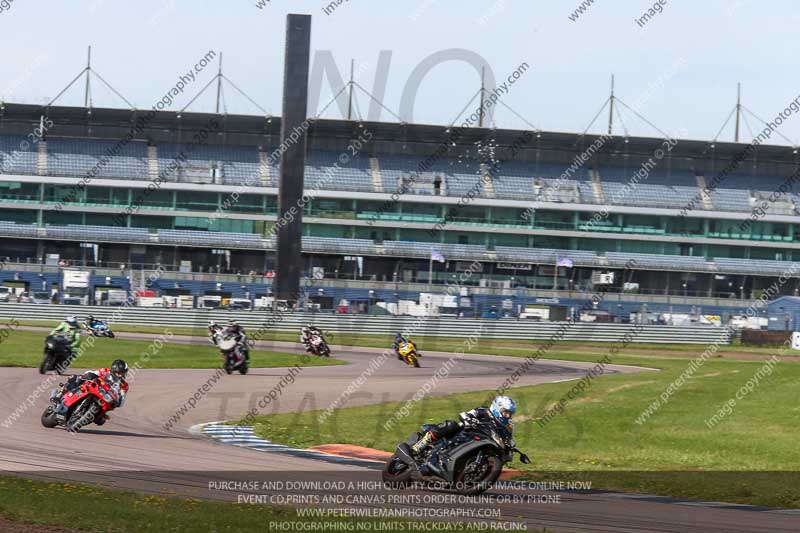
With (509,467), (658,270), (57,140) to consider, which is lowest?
(509,467)

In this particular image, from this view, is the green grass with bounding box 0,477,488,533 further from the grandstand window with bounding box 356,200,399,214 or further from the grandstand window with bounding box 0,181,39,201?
the grandstand window with bounding box 0,181,39,201

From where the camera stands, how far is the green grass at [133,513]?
35.7ft

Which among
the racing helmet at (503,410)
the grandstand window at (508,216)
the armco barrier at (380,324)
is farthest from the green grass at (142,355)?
the grandstand window at (508,216)

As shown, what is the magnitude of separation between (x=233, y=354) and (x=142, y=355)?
6353 mm

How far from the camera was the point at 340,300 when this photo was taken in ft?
244

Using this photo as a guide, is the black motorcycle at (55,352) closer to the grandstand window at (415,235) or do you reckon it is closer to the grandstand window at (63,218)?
the grandstand window at (63,218)

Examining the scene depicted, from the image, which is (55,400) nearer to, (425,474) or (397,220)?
(425,474)

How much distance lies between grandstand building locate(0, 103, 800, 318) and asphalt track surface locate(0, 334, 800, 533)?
51.3 m

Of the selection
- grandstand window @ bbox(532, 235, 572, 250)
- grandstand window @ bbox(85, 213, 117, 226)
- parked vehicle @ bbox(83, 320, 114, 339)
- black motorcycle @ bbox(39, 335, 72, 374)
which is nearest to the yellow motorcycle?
parked vehicle @ bbox(83, 320, 114, 339)

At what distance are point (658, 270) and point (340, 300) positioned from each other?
26626 millimetres

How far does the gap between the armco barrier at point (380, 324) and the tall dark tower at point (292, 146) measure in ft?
8.78

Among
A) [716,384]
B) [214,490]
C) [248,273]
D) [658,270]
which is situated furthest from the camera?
[658,270]

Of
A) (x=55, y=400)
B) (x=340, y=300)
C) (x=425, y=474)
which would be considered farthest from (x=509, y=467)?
(x=340, y=300)

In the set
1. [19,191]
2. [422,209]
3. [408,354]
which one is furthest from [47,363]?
[422,209]
